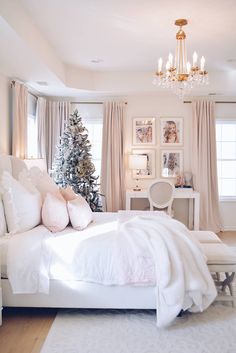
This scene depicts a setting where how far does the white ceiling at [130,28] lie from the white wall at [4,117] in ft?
2.62

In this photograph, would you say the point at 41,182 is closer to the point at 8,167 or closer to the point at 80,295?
the point at 8,167

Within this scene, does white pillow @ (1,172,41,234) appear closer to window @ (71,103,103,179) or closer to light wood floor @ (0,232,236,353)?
light wood floor @ (0,232,236,353)

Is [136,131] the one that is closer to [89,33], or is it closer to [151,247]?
[89,33]

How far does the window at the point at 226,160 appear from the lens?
6.48m

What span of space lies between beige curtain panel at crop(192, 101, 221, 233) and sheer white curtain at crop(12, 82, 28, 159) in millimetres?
2958

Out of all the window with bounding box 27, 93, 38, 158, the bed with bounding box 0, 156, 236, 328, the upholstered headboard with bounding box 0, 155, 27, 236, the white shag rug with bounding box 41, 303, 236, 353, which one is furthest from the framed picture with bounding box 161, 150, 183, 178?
the bed with bounding box 0, 156, 236, 328

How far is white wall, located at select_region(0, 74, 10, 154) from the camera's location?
14.4ft

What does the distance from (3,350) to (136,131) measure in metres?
4.50

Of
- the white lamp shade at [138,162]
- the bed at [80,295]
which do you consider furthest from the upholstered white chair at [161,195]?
the bed at [80,295]

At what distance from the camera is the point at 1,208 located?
307 cm

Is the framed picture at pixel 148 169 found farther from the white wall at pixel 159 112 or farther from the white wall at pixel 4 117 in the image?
the white wall at pixel 4 117

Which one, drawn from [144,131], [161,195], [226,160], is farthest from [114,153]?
[226,160]

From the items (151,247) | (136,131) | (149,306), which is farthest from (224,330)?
(136,131)

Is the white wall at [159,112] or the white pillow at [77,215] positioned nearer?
the white pillow at [77,215]
